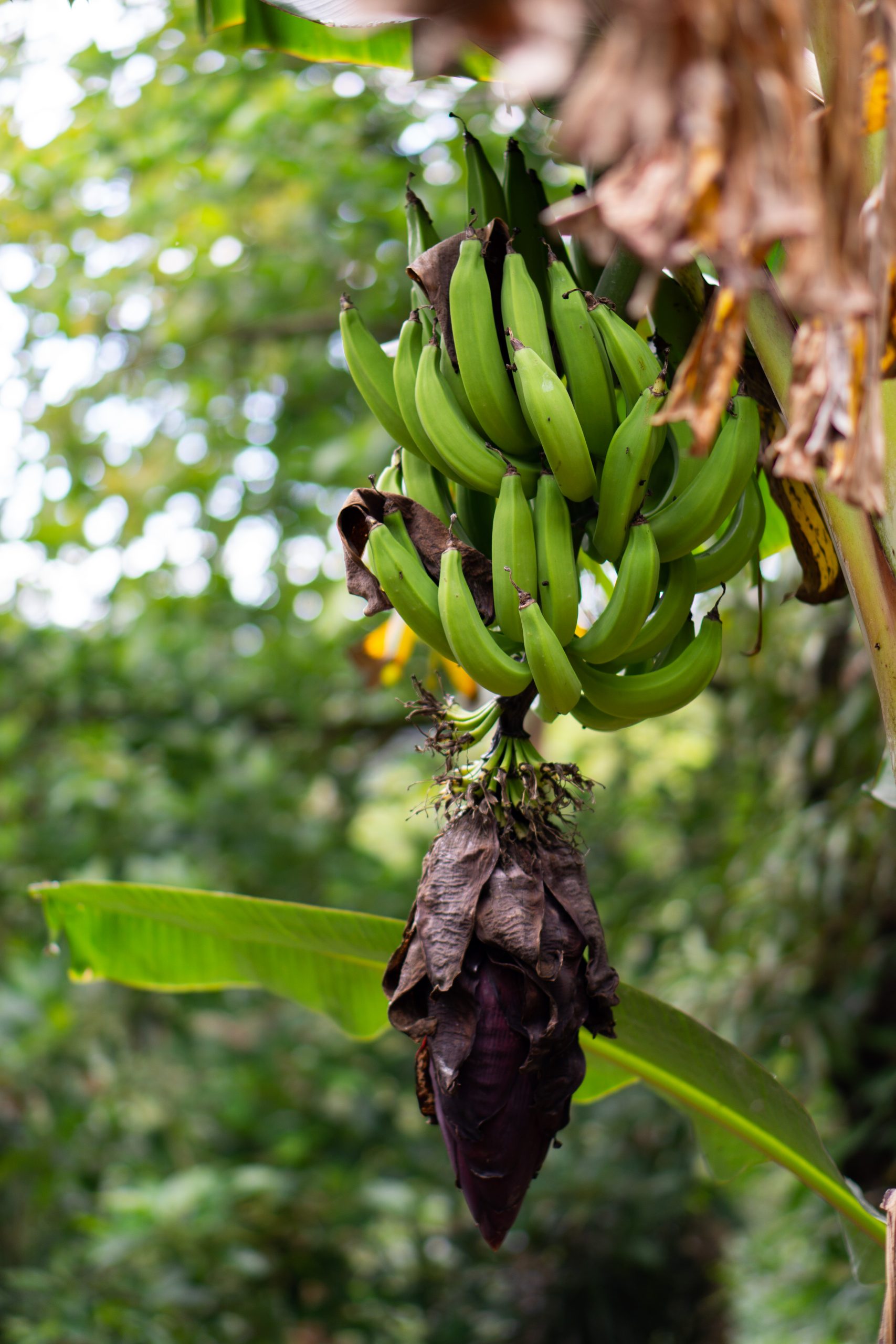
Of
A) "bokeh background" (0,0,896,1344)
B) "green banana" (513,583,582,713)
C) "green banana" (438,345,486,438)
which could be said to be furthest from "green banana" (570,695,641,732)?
"bokeh background" (0,0,896,1344)

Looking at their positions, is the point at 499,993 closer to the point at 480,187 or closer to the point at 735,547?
the point at 735,547

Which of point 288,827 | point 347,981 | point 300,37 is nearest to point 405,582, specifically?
point 347,981

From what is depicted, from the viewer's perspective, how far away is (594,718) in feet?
2.43

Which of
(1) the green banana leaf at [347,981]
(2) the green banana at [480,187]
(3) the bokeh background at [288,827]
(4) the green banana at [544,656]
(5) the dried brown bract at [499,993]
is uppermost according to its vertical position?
(2) the green banana at [480,187]

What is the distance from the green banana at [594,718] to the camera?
2.40 feet

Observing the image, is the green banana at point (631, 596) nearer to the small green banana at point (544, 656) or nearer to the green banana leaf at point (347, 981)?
the small green banana at point (544, 656)

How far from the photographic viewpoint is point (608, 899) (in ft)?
9.30

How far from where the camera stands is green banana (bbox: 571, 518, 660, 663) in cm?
64

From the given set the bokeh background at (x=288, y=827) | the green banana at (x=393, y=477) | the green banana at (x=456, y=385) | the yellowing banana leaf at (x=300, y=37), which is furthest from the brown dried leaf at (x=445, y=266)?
the bokeh background at (x=288, y=827)

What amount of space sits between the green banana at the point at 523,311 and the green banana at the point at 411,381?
7cm

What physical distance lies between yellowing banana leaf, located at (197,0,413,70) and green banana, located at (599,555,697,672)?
0.65 metres

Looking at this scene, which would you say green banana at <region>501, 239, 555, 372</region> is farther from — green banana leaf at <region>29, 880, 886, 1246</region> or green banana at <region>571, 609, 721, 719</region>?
green banana leaf at <region>29, 880, 886, 1246</region>

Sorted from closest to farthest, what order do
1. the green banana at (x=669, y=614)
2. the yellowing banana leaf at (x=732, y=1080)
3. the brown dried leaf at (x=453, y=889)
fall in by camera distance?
the brown dried leaf at (x=453, y=889) < the green banana at (x=669, y=614) < the yellowing banana leaf at (x=732, y=1080)

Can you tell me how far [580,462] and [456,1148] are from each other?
426mm
